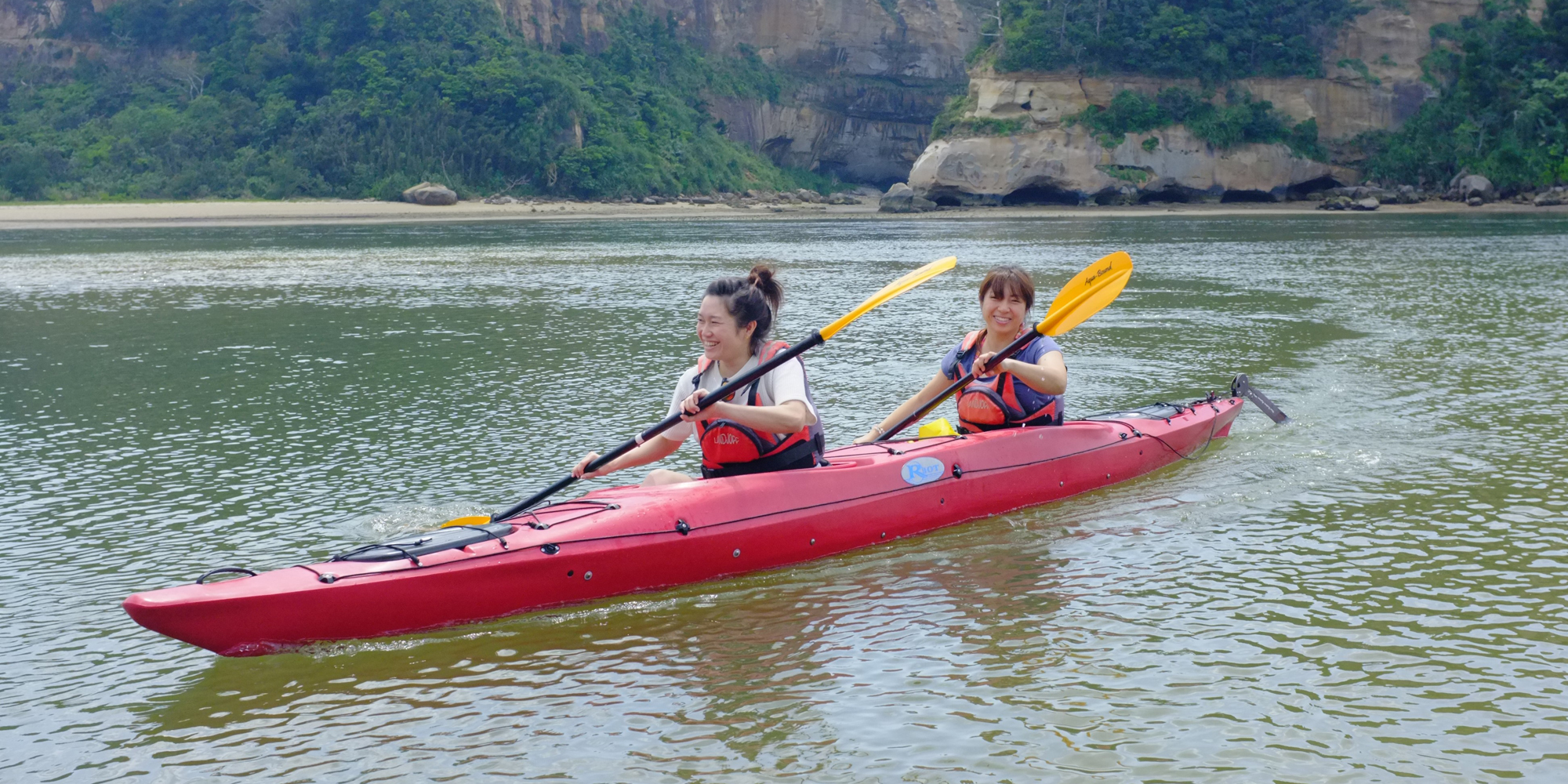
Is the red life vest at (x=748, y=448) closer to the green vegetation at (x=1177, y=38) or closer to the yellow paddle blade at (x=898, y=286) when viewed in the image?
the yellow paddle blade at (x=898, y=286)

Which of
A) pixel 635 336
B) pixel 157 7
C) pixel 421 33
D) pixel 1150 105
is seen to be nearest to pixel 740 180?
pixel 421 33

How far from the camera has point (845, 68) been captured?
77.4m

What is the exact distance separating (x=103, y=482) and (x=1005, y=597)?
5563mm

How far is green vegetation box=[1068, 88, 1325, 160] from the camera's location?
50.9 m

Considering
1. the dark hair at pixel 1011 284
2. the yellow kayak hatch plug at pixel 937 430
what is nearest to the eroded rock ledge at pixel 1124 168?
the yellow kayak hatch plug at pixel 937 430

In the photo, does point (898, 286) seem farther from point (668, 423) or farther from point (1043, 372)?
point (668, 423)

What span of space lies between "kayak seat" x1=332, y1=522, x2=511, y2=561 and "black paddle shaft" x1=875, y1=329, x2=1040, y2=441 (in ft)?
8.48

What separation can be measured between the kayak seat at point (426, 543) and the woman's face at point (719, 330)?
47.2 inches

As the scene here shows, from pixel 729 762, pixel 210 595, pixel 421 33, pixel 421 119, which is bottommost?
pixel 729 762

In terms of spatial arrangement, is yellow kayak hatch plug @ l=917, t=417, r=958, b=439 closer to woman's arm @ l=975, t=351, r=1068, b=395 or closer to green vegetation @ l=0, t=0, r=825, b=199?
woman's arm @ l=975, t=351, r=1068, b=395

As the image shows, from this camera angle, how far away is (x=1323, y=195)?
53.0 metres

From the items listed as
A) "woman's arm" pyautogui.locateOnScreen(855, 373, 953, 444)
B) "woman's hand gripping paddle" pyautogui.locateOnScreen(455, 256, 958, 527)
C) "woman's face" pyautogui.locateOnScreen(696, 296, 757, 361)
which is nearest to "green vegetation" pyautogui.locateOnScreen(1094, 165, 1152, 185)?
"woman's arm" pyautogui.locateOnScreen(855, 373, 953, 444)

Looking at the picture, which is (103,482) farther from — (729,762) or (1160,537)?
(1160,537)

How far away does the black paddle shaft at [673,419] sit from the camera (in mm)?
5629
